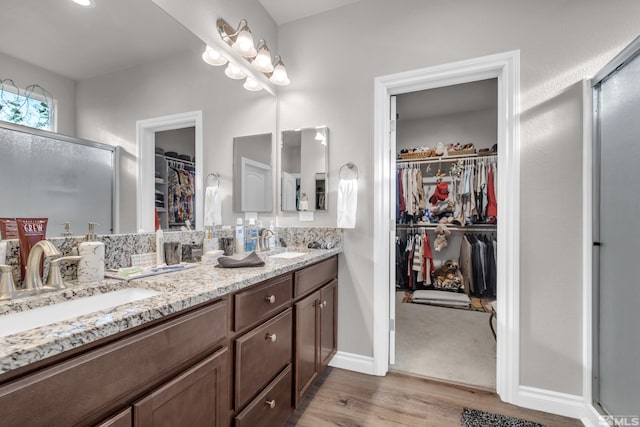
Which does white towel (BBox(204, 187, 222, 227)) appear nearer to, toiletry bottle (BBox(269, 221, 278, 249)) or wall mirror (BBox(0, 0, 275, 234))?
wall mirror (BBox(0, 0, 275, 234))

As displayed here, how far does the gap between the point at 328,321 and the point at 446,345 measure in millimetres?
1248

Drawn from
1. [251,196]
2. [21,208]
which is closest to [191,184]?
[251,196]

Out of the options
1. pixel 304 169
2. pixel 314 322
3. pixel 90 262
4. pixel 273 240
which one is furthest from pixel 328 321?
pixel 90 262

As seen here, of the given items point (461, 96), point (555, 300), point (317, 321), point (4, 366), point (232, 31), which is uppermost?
point (461, 96)

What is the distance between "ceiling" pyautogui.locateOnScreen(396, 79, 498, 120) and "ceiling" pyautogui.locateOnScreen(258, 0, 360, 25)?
67.1 inches

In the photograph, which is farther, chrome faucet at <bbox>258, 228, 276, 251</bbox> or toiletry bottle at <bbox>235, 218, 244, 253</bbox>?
chrome faucet at <bbox>258, 228, 276, 251</bbox>

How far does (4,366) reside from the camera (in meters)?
0.50

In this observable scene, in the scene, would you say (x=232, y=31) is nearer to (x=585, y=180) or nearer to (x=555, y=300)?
(x=585, y=180)

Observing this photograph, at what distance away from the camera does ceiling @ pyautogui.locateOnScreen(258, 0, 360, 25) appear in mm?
2236

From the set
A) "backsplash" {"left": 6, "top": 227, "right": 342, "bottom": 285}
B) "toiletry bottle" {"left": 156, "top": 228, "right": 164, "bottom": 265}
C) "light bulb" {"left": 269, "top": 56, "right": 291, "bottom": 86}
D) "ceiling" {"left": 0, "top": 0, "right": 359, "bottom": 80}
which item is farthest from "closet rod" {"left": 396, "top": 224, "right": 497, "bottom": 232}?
"ceiling" {"left": 0, "top": 0, "right": 359, "bottom": 80}

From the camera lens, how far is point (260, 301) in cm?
126

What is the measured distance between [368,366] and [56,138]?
2.17m

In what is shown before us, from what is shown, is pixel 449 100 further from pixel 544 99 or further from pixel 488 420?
pixel 488 420

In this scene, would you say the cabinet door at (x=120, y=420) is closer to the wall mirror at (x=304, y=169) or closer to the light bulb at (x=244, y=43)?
the wall mirror at (x=304, y=169)
